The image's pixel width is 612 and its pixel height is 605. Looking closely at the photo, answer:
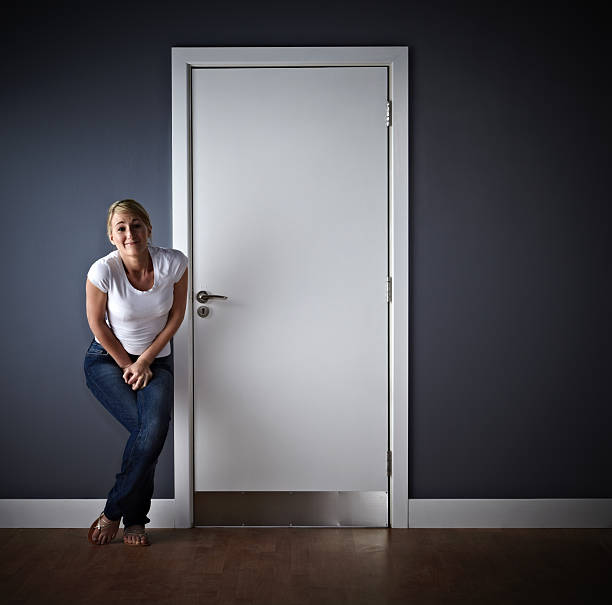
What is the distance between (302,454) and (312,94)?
5.50 ft

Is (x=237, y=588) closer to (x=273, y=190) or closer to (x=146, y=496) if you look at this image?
(x=146, y=496)

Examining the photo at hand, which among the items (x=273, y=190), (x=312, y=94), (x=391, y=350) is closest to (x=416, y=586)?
(x=391, y=350)

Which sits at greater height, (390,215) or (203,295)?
(390,215)

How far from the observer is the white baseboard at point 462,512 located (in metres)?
3.02

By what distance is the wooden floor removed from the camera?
7.81ft

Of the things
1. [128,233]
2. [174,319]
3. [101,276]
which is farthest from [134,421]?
[128,233]

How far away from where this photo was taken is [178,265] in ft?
9.25

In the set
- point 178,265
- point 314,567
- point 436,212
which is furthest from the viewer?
point 436,212

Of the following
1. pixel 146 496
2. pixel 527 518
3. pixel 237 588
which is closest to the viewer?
pixel 237 588

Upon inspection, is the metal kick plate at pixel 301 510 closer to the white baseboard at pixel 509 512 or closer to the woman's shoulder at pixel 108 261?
the white baseboard at pixel 509 512

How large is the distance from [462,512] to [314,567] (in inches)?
32.4

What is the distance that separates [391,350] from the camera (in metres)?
3.03

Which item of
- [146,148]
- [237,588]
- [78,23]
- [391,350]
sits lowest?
[237,588]

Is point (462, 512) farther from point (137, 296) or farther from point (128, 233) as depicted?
point (128, 233)
